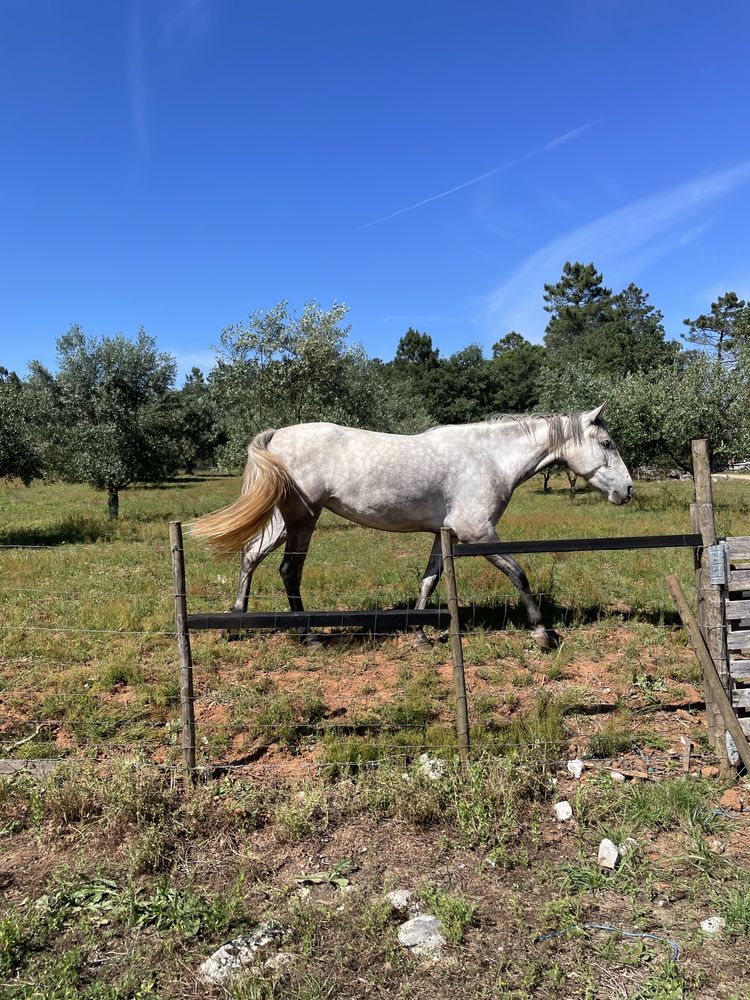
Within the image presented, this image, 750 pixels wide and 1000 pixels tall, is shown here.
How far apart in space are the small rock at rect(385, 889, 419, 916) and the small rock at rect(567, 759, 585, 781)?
1.64 m

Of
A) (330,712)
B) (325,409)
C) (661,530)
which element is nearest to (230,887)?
(330,712)

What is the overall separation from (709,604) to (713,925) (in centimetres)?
211

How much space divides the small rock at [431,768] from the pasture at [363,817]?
5 centimetres

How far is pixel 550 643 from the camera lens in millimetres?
6418

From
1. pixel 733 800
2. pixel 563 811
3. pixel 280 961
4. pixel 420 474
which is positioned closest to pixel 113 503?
pixel 420 474

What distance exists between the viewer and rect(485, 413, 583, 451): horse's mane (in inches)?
274

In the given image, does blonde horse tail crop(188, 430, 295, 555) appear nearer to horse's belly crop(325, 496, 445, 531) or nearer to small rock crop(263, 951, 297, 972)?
horse's belly crop(325, 496, 445, 531)

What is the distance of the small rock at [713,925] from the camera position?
2.81 m

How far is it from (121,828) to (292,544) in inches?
147

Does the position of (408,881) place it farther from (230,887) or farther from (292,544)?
(292,544)

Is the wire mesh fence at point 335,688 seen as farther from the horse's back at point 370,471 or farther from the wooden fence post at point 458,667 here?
Answer: the horse's back at point 370,471

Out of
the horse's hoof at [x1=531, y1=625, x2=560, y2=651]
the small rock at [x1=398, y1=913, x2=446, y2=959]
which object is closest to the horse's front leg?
the horse's hoof at [x1=531, y1=625, x2=560, y2=651]

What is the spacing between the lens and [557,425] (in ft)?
22.8

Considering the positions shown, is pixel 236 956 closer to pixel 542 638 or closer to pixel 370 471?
pixel 542 638
